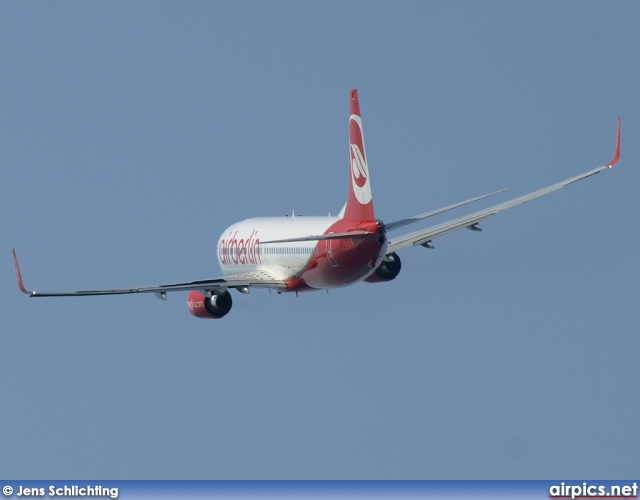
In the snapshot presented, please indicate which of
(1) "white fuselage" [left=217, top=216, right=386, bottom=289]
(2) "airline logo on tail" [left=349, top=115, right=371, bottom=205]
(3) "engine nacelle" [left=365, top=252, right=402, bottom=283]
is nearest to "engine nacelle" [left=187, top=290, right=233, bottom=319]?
(1) "white fuselage" [left=217, top=216, right=386, bottom=289]

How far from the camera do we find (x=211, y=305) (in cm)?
13012

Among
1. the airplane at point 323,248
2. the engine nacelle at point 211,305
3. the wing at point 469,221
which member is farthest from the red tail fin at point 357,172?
the engine nacelle at point 211,305

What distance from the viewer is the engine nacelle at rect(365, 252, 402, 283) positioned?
428 feet

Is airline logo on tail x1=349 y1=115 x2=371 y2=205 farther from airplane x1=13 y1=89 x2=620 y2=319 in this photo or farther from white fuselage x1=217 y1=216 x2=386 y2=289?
white fuselage x1=217 y1=216 x2=386 y2=289

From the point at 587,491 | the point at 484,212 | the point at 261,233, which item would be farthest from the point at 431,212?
the point at 587,491

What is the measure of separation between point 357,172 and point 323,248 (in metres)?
5.52

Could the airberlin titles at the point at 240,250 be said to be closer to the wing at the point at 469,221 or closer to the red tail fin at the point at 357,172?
the wing at the point at 469,221

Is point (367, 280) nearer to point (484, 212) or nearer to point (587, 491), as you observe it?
point (484, 212)

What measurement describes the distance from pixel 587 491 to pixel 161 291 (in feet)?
94.0

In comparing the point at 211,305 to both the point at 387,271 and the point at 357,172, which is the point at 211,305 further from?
the point at 357,172

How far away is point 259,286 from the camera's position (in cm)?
12975

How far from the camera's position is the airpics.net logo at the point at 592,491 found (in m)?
107

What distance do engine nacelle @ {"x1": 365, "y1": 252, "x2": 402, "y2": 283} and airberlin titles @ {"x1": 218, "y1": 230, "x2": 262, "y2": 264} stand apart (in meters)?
7.72

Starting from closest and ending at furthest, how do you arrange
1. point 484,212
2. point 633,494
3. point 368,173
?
point 633,494 < point 368,173 < point 484,212
